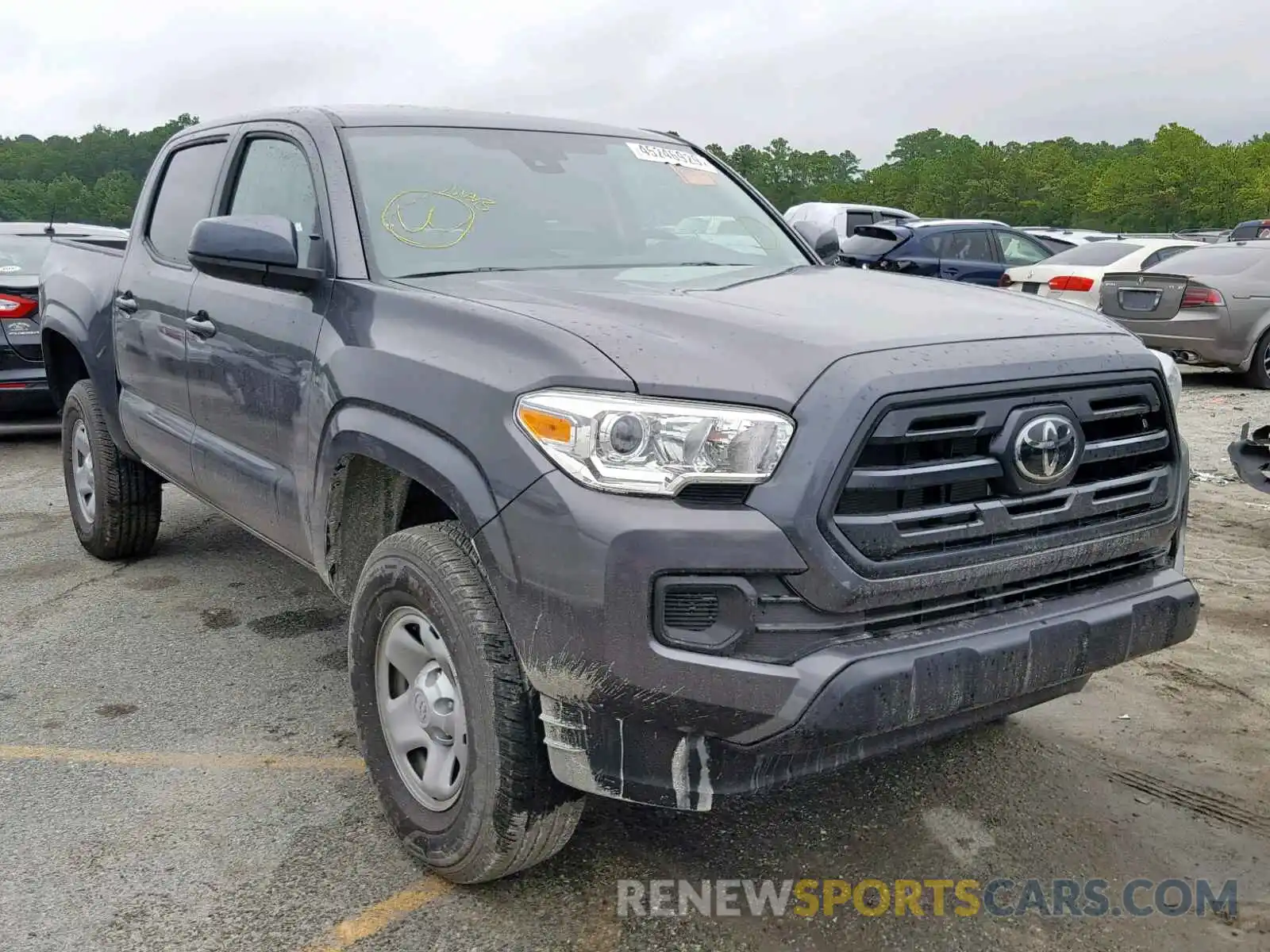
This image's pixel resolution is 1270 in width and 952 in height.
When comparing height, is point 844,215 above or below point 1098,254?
above

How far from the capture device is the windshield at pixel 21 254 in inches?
335

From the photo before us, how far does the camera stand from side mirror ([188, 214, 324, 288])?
3.25 metres

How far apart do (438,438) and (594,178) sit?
1565mm

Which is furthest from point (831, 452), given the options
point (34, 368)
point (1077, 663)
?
point (34, 368)

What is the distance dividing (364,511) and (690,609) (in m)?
1.23

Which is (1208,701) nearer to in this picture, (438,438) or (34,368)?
(438,438)

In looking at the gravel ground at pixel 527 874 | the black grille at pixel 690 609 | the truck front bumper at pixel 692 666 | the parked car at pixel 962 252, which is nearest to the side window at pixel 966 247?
the parked car at pixel 962 252

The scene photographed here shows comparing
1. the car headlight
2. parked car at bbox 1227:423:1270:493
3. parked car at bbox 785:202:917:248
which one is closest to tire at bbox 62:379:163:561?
the car headlight

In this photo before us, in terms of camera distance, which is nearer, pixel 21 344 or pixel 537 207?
pixel 537 207

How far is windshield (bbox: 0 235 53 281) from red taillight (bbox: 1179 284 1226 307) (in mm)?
9359

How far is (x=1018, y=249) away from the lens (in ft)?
48.8

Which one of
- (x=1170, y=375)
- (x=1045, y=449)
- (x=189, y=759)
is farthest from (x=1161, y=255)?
(x=189, y=759)

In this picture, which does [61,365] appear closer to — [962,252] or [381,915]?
[381,915]

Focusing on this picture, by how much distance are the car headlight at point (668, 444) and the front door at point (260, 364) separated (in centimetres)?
122
